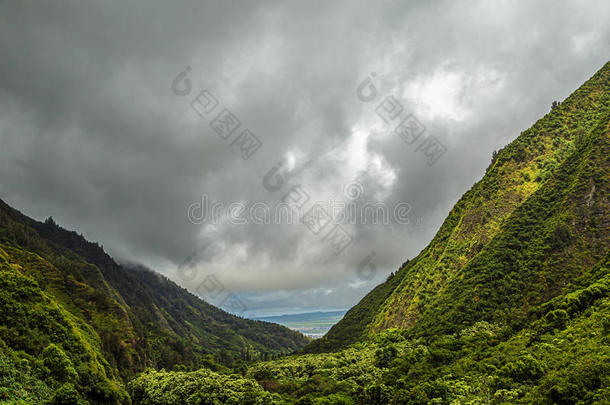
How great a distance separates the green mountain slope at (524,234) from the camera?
224 feet

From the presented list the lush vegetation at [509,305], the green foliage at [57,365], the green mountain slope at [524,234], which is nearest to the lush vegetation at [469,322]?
the green foliage at [57,365]

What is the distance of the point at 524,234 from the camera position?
8525 centimetres

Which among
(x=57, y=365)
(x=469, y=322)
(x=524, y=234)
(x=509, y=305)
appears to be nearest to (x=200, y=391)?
(x=57, y=365)

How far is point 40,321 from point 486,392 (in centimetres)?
6596

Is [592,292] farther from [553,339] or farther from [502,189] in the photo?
[502,189]

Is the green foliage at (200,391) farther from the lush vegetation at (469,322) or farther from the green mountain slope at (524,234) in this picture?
the green mountain slope at (524,234)

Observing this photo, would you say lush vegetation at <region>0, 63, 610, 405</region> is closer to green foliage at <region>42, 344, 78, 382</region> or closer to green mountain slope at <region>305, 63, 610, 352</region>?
green foliage at <region>42, 344, 78, 382</region>

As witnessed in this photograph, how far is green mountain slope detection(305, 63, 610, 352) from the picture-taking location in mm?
68200

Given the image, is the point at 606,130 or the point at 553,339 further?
the point at 606,130

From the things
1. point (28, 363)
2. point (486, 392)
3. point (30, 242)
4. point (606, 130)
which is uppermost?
point (30, 242)

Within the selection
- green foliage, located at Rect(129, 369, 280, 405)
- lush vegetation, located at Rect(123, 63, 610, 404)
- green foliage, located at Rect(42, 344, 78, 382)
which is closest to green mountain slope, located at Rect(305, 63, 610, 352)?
lush vegetation, located at Rect(123, 63, 610, 404)

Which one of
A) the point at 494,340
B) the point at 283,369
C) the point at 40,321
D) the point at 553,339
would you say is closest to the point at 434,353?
the point at 494,340

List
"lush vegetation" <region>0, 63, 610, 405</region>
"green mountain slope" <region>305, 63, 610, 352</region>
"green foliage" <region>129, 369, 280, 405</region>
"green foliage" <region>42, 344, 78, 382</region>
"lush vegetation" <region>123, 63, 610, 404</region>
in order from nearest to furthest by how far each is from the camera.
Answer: "lush vegetation" <region>123, 63, 610, 404</region>, "lush vegetation" <region>0, 63, 610, 405</region>, "green foliage" <region>42, 344, 78, 382</region>, "green foliage" <region>129, 369, 280, 405</region>, "green mountain slope" <region>305, 63, 610, 352</region>

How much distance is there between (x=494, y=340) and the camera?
54438 millimetres
